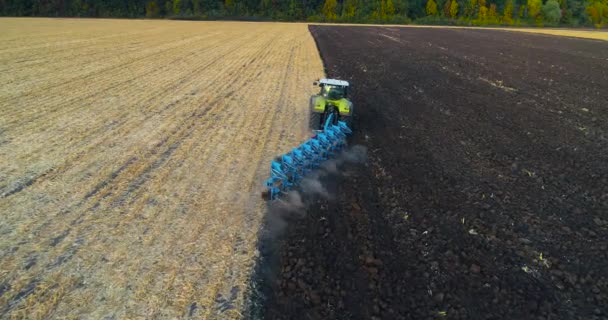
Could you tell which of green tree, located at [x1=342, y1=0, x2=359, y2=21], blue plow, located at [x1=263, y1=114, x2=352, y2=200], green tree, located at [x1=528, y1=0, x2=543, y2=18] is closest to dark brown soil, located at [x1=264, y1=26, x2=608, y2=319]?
blue plow, located at [x1=263, y1=114, x2=352, y2=200]

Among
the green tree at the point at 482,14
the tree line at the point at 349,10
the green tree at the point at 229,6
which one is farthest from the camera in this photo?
the green tree at the point at 482,14

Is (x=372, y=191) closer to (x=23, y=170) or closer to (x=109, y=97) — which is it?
(x=23, y=170)

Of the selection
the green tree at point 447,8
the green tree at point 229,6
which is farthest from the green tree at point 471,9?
the green tree at point 229,6

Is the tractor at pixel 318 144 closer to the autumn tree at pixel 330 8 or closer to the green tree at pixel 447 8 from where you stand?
the autumn tree at pixel 330 8

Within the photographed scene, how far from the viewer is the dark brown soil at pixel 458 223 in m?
4.99

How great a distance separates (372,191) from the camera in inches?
301

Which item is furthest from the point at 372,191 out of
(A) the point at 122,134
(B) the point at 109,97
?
(B) the point at 109,97

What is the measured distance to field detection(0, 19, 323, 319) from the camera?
5031 mm

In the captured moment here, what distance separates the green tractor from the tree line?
65.2 meters

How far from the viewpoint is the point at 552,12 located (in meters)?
81.6

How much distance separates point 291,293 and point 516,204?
4.74 meters

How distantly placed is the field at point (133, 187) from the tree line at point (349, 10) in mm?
61129

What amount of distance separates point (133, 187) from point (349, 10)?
3147 inches

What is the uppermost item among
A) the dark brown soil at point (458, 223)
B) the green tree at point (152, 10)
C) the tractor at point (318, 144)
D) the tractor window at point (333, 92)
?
the green tree at point (152, 10)
